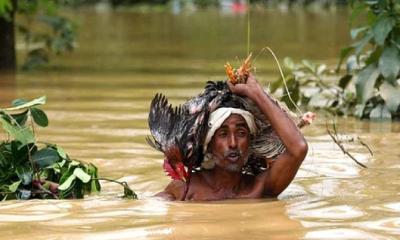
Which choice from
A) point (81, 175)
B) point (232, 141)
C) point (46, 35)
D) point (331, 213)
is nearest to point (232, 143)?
point (232, 141)

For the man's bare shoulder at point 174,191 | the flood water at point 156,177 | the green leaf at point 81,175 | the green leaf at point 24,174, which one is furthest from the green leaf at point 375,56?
the green leaf at point 24,174

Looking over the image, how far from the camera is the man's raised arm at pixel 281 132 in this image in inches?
209

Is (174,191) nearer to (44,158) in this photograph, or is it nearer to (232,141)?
(232,141)

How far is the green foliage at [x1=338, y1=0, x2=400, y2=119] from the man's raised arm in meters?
3.21

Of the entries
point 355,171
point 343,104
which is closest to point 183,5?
point 343,104

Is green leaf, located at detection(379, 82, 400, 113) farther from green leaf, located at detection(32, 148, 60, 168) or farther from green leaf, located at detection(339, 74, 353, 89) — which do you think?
green leaf, located at detection(32, 148, 60, 168)

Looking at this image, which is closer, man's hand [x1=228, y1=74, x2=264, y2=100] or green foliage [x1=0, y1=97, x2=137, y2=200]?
man's hand [x1=228, y1=74, x2=264, y2=100]

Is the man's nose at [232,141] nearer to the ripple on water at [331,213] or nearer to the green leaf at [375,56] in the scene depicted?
the ripple on water at [331,213]

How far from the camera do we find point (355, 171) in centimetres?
650

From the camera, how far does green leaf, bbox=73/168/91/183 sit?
571 cm

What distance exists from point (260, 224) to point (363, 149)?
265 centimetres

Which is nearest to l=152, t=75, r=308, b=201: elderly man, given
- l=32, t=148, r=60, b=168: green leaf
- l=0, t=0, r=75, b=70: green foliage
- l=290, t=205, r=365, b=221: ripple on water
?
l=290, t=205, r=365, b=221: ripple on water

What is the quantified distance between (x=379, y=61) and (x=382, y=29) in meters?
0.31

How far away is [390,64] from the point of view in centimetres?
857
